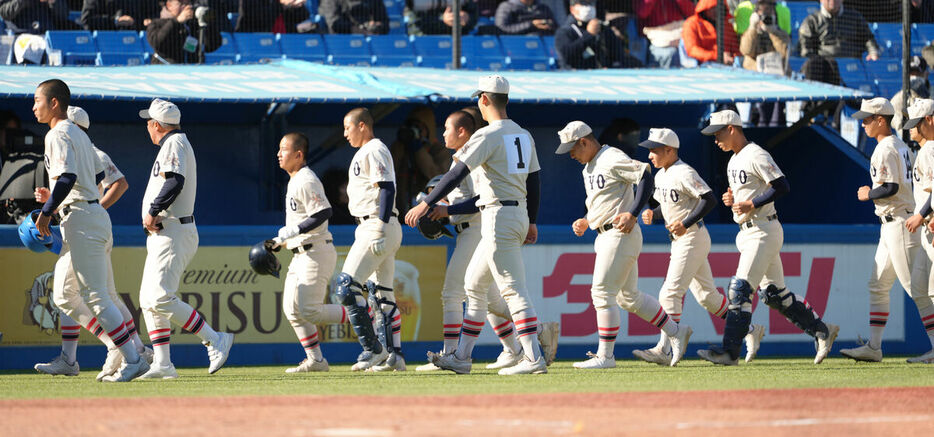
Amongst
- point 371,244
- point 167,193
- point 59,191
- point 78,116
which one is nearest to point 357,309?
point 371,244

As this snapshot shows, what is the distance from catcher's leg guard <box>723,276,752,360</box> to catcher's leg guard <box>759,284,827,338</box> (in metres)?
0.41

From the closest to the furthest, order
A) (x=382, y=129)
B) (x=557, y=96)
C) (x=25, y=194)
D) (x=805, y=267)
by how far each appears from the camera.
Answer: (x=25, y=194)
(x=805, y=267)
(x=557, y=96)
(x=382, y=129)

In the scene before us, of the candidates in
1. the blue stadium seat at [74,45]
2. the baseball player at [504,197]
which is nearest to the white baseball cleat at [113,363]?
the baseball player at [504,197]

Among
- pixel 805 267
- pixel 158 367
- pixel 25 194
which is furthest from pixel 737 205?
pixel 25 194

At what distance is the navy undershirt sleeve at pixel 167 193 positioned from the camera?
866cm

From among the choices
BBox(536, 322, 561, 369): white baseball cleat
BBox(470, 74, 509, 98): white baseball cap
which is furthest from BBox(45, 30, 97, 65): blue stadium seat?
BBox(470, 74, 509, 98): white baseball cap

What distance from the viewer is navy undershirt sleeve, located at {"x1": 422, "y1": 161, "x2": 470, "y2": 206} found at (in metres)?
8.37

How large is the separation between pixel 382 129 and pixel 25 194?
195 inches

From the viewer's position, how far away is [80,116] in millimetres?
9531

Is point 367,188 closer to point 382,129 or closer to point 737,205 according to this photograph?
point 737,205

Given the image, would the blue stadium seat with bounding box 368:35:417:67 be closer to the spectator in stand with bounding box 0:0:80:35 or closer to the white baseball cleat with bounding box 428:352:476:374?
the spectator in stand with bounding box 0:0:80:35

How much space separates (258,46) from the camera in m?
16.1

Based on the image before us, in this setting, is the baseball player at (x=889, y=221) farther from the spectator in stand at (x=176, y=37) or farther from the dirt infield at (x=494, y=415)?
the spectator in stand at (x=176, y=37)

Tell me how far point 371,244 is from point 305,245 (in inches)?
20.4
